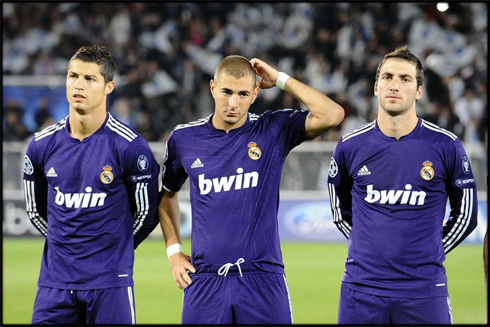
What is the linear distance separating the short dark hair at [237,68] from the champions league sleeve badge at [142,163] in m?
0.70

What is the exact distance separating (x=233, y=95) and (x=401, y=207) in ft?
4.18

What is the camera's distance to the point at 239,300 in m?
4.52

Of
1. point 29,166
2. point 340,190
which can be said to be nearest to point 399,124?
point 340,190

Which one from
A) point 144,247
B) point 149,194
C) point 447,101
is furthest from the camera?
point 447,101

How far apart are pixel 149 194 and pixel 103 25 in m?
14.7

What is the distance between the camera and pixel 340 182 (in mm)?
4922

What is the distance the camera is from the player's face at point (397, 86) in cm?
464

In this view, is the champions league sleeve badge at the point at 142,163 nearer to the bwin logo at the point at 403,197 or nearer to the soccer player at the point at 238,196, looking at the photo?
the soccer player at the point at 238,196

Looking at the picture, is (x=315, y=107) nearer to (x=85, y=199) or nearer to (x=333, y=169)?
(x=333, y=169)

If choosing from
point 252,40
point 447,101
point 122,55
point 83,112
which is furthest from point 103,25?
point 83,112

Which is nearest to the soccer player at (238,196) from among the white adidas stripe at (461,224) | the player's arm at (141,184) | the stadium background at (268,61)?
the player's arm at (141,184)

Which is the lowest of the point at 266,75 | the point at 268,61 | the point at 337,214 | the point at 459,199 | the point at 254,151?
the point at 337,214

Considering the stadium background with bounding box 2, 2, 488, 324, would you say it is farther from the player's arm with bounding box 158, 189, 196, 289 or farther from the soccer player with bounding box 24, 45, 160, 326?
the soccer player with bounding box 24, 45, 160, 326

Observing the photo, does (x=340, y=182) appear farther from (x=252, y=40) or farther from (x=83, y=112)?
(x=252, y=40)
